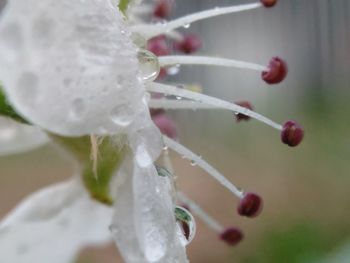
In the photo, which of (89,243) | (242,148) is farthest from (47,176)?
(89,243)

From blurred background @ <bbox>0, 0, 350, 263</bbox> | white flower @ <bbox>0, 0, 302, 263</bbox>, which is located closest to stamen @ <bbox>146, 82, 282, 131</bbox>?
white flower @ <bbox>0, 0, 302, 263</bbox>

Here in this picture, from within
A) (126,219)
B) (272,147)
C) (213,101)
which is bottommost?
(272,147)

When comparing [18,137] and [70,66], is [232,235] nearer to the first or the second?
[18,137]

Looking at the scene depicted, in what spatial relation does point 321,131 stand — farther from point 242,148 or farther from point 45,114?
point 45,114

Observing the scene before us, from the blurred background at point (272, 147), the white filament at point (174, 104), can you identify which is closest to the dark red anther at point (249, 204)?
the white filament at point (174, 104)

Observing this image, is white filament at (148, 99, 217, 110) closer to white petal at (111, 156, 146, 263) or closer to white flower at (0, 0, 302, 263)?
white flower at (0, 0, 302, 263)

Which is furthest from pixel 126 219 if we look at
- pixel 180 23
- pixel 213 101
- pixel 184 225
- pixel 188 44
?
pixel 188 44
